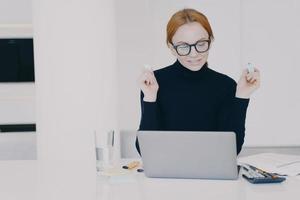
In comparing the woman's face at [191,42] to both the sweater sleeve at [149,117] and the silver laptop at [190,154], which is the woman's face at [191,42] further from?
the silver laptop at [190,154]

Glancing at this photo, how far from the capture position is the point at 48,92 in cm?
272

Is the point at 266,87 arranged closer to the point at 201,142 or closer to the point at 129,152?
the point at 129,152

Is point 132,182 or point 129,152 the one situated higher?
point 132,182

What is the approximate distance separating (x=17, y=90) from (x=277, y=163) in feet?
7.09

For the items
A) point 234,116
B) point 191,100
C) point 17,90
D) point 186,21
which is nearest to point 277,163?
point 234,116

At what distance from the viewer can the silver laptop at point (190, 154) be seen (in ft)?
4.42

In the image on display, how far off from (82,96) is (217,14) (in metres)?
1.20

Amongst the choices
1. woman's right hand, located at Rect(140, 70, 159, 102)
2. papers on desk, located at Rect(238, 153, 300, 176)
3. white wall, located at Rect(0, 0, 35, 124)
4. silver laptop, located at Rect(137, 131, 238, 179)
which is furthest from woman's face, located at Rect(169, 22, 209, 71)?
white wall, located at Rect(0, 0, 35, 124)

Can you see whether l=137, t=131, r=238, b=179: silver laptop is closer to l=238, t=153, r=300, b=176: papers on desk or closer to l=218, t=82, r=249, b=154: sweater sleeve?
l=238, t=153, r=300, b=176: papers on desk

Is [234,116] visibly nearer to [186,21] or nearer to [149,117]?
[149,117]

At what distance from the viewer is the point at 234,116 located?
1889mm

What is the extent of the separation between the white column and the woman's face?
917mm

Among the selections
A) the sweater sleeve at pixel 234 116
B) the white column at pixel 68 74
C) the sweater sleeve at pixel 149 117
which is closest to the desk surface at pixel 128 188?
the sweater sleeve at pixel 149 117

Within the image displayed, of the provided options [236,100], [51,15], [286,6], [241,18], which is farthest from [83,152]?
[286,6]
